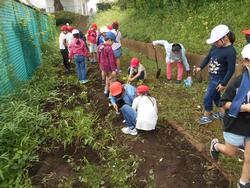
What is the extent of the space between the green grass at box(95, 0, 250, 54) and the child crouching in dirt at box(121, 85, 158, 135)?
3100 millimetres

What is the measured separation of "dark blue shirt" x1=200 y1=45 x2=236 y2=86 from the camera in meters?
4.87

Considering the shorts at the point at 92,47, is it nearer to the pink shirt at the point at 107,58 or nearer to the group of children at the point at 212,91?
the group of children at the point at 212,91

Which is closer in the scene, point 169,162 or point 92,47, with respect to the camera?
point 169,162

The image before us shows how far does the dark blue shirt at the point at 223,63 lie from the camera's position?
487 centimetres

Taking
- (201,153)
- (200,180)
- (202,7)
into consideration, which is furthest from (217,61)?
(202,7)

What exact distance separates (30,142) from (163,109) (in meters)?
2.60

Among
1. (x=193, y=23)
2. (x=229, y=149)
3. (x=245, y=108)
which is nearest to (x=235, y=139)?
(x=229, y=149)

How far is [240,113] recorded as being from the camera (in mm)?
3236

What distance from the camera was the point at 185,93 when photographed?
7242 mm

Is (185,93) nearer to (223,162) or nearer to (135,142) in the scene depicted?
(135,142)

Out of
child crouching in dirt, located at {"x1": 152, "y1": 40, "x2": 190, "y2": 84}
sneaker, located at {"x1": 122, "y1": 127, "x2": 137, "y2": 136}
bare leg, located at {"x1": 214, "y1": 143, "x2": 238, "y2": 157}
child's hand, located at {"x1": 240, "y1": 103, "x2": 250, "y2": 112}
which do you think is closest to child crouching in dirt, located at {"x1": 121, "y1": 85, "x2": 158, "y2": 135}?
sneaker, located at {"x1": 122, "y1": 127, "x2": 137, "y2": 136}

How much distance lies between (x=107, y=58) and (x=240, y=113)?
4.48m

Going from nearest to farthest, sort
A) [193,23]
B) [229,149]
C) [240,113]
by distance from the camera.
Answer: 1. [240,113]
2. [229,149]
3. [193,23]

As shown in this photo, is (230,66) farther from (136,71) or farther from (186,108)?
(136,71)
